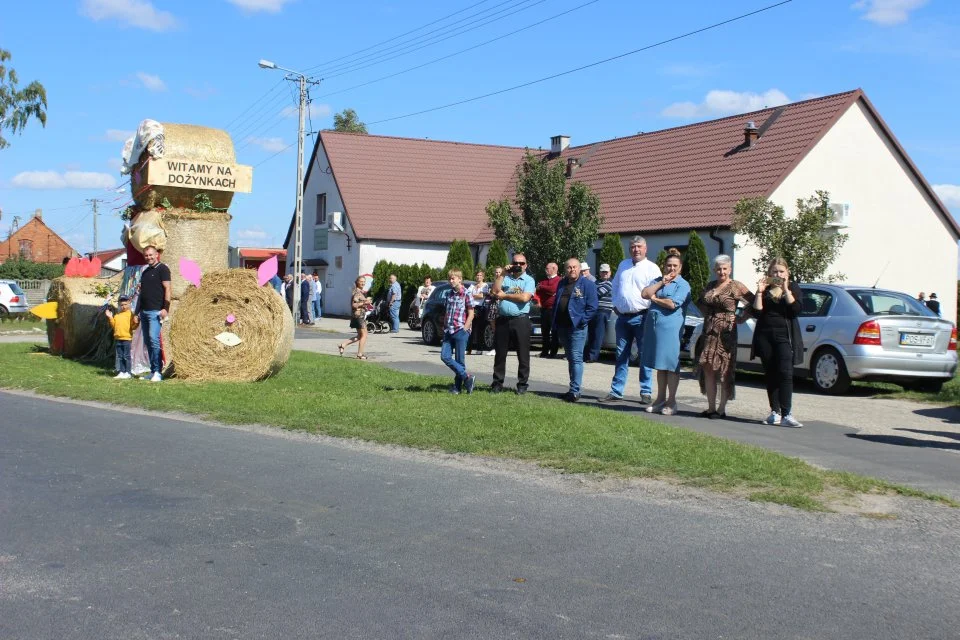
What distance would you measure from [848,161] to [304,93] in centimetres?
1773

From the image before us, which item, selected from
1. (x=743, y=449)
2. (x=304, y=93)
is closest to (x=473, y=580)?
(x=743, y=449)

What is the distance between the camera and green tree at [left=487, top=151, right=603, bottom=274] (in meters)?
28.5

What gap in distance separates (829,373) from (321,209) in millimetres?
34202

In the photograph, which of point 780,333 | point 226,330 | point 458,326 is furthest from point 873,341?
point 226,330

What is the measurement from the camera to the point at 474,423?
9750 millimetres

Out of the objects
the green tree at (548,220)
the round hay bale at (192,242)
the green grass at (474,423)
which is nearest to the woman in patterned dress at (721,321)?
the green grass at (474,423)

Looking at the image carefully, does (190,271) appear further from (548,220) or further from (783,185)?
(783,185)

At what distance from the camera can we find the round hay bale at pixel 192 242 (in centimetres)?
1496

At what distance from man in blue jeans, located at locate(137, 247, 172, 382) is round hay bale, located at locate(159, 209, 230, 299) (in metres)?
1.06

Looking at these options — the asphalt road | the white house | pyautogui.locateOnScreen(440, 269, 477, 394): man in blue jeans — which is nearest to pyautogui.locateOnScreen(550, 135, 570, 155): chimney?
the white house

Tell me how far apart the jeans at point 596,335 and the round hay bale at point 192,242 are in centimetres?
684

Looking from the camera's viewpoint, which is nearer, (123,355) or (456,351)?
(456,351)

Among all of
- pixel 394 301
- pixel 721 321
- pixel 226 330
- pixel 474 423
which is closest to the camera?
pixel 474 423

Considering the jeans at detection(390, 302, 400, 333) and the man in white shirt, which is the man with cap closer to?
the man in white shirt
